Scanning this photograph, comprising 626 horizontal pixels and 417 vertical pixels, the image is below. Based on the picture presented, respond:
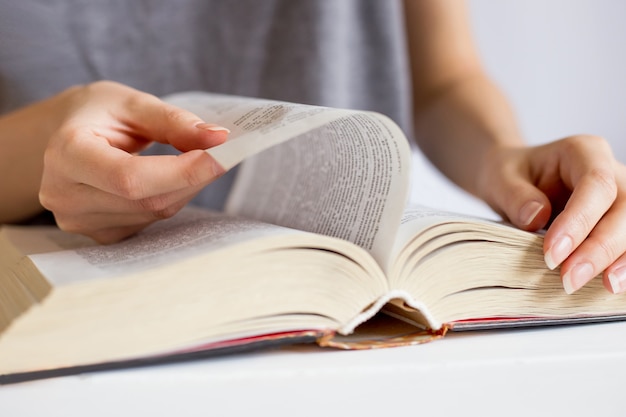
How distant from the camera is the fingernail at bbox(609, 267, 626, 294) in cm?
51

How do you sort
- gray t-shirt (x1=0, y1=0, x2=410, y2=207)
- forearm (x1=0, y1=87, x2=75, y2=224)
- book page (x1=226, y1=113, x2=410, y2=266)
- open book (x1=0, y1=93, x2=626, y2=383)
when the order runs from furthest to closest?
1. gray t-shirt (x1=0, y1=0, x2=410, y2=207)
2. forearm (x1=0, y1=87, x2=75, y2=224)
3. book page (x1=226, y1=113, x2=410, y2=266)
4. open book (x1=0, y1=93, x2=626, y2=383)

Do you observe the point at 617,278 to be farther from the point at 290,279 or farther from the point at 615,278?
the point at 290,279

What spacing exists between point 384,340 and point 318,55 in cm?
74

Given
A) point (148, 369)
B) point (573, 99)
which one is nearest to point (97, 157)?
point (148, 369)

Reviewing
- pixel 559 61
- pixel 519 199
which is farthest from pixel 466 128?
pixel 559 61

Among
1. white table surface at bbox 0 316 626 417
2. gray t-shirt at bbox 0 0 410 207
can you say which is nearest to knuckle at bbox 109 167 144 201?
white table surface at bbox 0 316 626 417

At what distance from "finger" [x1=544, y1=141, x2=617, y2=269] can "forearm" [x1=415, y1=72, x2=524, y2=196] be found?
0.52 ft

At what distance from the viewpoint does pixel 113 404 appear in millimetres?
403

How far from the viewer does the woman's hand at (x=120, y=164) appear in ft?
1.46

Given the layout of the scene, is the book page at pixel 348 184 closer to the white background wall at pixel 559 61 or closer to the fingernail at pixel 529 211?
the fingernail at pixel 529 211

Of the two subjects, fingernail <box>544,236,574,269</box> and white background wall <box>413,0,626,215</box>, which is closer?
fingernail <box>544,236,574,269</box>

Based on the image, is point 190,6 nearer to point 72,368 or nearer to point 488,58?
point 72,368

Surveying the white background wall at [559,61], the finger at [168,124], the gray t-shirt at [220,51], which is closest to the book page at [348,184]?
the finger at [168,124]

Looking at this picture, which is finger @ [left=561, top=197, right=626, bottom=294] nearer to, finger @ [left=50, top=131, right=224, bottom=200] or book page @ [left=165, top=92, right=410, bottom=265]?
book page @ [left=165, top=92, right=410, bottom=265]
